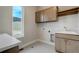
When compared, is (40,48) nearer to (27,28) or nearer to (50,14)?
(27,28)

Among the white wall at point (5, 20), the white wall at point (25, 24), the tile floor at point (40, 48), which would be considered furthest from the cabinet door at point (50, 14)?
the white wall at point (5, 20)

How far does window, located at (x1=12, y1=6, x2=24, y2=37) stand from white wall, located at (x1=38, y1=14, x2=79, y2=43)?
634 mm

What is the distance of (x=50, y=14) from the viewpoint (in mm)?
2398

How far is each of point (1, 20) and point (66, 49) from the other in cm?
162

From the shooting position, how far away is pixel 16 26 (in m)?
1.81

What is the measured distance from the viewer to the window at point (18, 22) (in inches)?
67.5

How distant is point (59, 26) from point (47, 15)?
0.56m

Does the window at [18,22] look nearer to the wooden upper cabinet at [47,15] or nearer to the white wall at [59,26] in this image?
the white wall at [59,26]

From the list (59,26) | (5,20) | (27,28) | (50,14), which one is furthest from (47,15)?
(5,20)

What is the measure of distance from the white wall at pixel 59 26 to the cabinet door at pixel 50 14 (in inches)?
6.4

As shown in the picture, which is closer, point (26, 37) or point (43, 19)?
point (26, 37)
